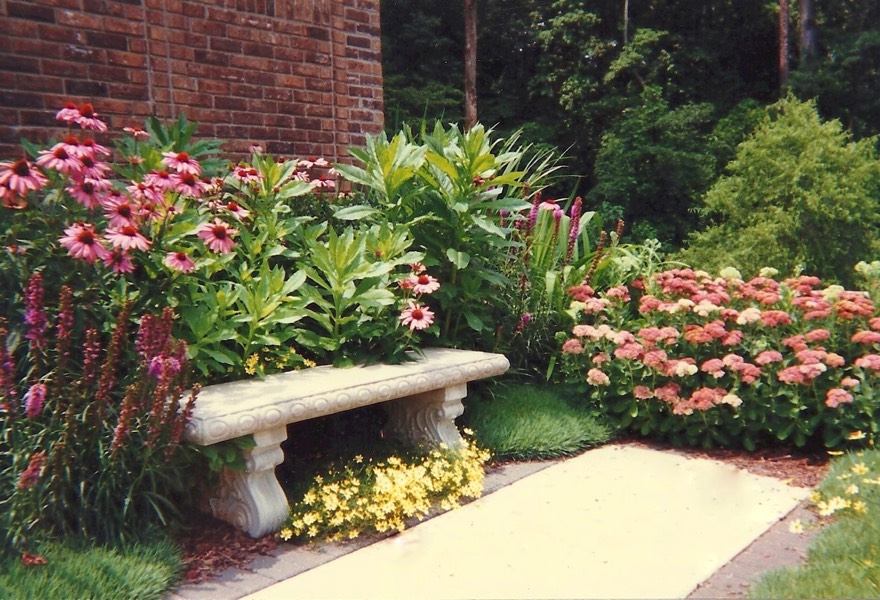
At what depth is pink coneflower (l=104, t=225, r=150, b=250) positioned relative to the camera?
114 inches

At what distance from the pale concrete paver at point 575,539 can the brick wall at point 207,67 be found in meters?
2.88

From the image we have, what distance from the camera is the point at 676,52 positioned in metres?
20.0

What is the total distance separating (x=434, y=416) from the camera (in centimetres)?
389

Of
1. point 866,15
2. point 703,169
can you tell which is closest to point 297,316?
point 703,169

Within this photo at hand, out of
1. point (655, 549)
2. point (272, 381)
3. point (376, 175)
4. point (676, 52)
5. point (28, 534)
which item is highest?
point (676, 52)

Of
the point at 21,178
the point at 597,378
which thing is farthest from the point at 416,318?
the point at 21,178

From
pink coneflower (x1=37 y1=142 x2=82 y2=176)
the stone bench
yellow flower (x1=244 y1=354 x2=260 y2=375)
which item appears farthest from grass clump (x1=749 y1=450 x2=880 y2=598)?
pink coneflower (x1=37 y1=142 x2=82 y2=176)

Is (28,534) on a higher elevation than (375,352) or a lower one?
lower

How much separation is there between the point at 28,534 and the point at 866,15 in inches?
848

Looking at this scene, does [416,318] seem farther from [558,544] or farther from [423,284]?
[558,544]

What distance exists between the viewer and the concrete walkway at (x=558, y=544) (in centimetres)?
270

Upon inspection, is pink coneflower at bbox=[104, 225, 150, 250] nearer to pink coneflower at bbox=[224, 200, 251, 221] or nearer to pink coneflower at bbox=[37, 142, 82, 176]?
pink coneflower at bbox=[37, 142, 82, 176]

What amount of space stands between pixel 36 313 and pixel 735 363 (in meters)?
3.24

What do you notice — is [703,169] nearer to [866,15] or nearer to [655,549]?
[866,15]
